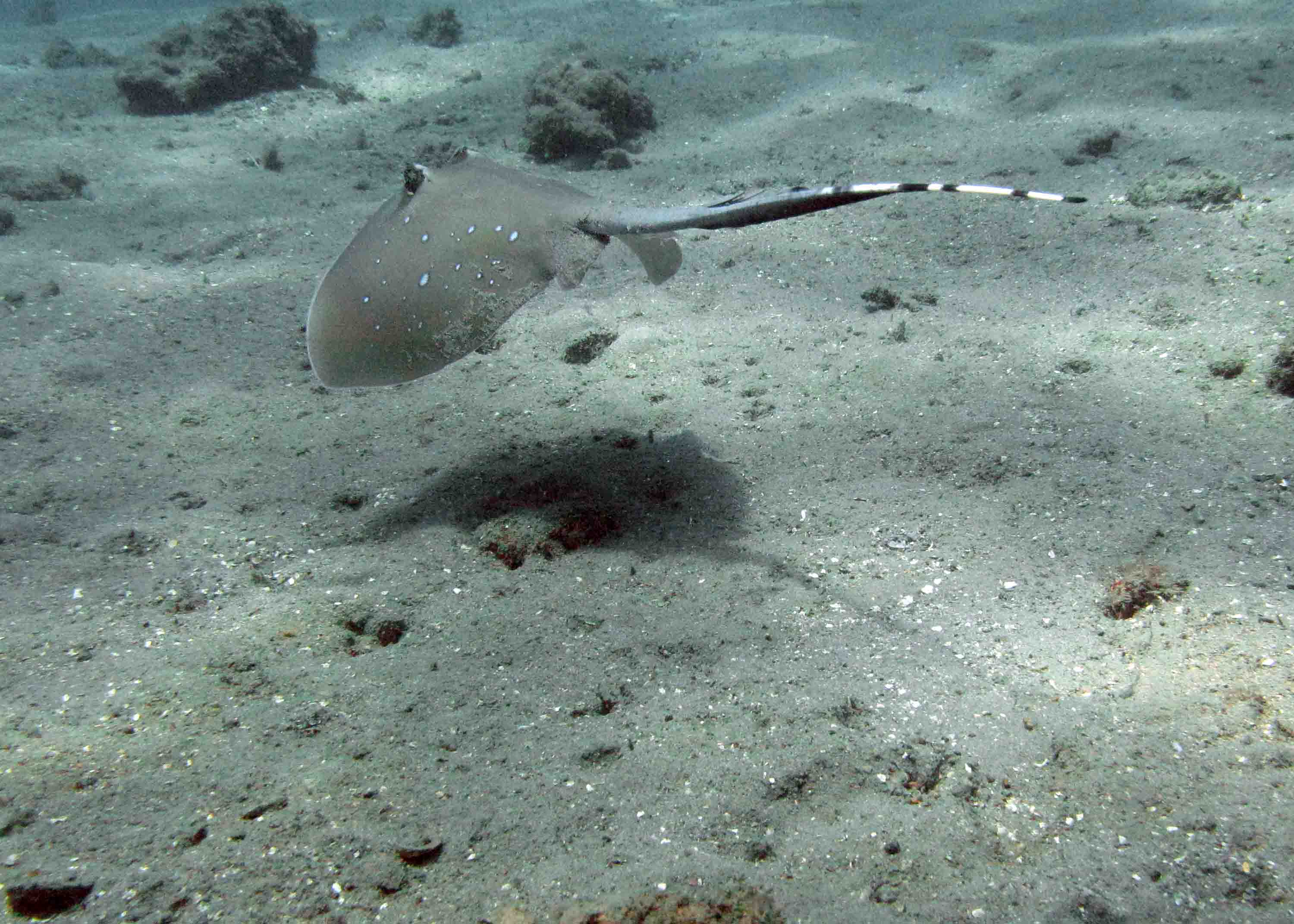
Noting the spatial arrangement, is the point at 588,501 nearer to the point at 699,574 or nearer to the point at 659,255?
the point at 699,574

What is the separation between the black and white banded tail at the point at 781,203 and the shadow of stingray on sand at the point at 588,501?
1.46 m

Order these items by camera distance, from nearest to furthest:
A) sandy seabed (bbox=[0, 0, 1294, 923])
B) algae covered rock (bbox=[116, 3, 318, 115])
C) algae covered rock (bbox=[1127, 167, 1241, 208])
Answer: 1. sandy seabed (bbox=[0, 0, 1294, 923])
2. algae covered rock (bbox=[1127, 167, 1241, 208])
3. algae covered rock (bbox=[116, 3, 318, 115])

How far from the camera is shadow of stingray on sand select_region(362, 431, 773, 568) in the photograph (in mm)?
3361

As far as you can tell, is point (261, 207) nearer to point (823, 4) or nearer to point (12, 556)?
point (12, 556)

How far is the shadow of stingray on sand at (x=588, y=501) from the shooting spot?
3.36 m

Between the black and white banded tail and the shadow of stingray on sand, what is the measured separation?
1460mm

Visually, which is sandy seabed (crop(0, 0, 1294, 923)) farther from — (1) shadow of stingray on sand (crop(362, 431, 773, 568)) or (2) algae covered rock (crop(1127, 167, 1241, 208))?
(2) algae covered rock (crop(1127, 167, 1241, 208))

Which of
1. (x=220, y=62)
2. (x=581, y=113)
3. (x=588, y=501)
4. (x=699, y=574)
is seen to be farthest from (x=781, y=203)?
(x=220, y=62)

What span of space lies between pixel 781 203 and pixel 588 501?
1947 mm

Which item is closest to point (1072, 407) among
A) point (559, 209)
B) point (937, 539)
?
point (937, 539)

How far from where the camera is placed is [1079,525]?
3096 mm

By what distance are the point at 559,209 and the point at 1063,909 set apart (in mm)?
3276

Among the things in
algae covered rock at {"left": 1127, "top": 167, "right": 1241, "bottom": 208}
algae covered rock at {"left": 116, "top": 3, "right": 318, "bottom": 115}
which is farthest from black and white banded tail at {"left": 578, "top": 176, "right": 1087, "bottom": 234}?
algae covered rock at {"left": 116, "top": 3, "right": 318, "bottom": 115}

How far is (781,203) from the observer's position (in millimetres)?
2221
